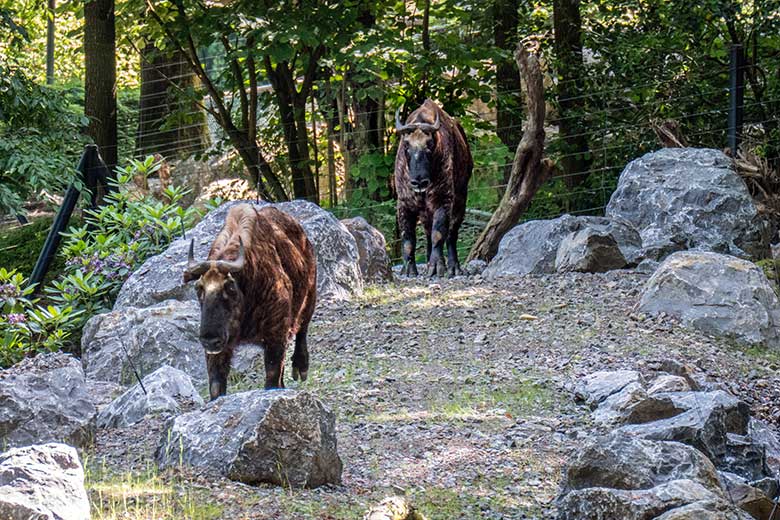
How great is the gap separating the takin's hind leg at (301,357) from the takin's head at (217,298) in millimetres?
1352

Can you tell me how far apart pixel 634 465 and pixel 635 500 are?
0.57m

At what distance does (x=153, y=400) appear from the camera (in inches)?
271

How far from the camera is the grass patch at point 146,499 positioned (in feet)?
15.4

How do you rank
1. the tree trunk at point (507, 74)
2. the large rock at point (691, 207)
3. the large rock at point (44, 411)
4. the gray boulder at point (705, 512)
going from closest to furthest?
the gray boulder at point (705, 512)
the large rock at point (44, 411)
the large rock at point (691, 207)
the tree trunk at point (507, 74)

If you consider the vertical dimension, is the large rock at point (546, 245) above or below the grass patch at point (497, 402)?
above

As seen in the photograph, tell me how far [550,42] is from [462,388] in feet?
30.5

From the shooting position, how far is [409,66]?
14758 millimetres

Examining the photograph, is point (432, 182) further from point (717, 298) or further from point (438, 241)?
point (717, 298)

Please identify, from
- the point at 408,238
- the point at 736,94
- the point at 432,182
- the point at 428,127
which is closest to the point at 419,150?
the point at 428,127

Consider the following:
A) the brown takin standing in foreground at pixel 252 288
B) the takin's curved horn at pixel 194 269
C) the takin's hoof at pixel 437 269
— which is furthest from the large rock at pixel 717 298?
the takin's curved horn at pixel 194 269

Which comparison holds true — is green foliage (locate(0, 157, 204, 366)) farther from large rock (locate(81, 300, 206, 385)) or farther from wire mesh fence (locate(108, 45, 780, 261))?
wire mesh fence (locate(108, 45, 780, 261))

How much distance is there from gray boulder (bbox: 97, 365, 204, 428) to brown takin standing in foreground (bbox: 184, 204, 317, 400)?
0.93 ft

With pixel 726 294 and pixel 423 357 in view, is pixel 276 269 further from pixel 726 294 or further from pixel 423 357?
pixel 726 294

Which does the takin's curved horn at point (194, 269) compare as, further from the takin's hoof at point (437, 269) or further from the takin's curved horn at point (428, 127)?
the takin's curved horn at point (428, 127)
